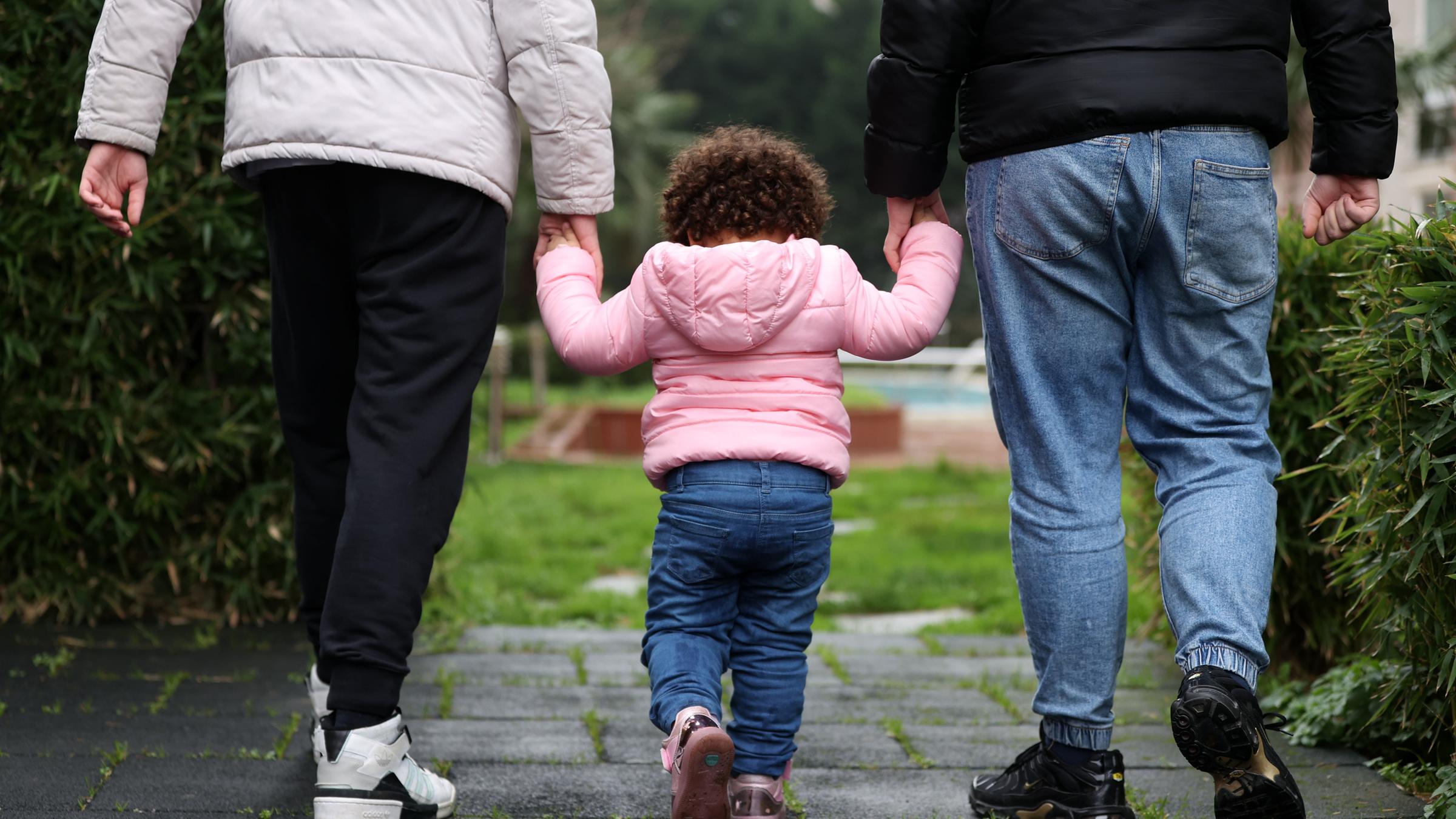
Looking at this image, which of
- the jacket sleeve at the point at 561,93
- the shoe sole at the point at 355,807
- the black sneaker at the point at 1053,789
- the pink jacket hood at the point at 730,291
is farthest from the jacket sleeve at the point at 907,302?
the shoe sole at the point at 355,807

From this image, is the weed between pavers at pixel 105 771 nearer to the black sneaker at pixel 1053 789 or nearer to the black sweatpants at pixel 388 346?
the black sweatpants at pixel 388 346

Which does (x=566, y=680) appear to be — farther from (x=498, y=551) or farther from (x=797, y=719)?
(x=498, y=551)

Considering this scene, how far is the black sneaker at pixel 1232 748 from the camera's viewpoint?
1844 millimetres

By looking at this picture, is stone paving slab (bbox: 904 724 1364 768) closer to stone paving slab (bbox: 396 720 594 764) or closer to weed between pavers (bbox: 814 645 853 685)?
weed between pavers (bbox: 814 645 853 685)

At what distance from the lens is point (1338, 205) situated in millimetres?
2215

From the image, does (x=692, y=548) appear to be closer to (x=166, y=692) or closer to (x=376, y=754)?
(x=376, y=754)

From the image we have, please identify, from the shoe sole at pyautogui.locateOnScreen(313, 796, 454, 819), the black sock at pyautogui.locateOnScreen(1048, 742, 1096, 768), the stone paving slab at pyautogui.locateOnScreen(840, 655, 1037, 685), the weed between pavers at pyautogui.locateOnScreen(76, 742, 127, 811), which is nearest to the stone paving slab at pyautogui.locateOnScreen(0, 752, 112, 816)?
the weed between pavers at pyautogui.locateOnScreen(76, 742, 127, 811)

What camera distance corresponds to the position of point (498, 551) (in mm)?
6039

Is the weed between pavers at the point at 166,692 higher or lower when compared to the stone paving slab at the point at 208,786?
lower

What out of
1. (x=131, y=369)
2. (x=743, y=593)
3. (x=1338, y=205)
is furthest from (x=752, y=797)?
(x=131, y=369)

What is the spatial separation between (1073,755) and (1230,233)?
857 millimetres

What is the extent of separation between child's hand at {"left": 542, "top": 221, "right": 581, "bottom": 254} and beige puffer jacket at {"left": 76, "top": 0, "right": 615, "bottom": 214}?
0.09 meters

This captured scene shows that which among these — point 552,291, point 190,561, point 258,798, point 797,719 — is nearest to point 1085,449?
point 797,719

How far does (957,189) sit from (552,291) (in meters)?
41.5
